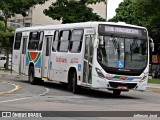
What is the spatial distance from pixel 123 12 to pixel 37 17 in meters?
35.0

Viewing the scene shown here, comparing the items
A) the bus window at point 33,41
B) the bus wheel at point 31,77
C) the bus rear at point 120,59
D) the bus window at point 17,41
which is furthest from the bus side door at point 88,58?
the bus window at point 17,41

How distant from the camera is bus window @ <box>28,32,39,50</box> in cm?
2625

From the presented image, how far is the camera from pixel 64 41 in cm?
2234

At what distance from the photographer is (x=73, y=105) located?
50.7 feet

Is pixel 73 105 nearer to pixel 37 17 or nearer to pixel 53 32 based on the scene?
pixel 53 32

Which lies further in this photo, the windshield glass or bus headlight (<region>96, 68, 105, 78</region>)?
the windshield glass

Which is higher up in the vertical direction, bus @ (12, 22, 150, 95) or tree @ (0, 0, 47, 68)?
tree @ (0, 0, 47, 68)

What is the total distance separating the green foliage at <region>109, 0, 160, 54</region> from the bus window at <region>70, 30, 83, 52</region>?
16414mm

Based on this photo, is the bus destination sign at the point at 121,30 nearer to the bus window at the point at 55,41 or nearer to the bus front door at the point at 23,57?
the bus window at the point at 55,41

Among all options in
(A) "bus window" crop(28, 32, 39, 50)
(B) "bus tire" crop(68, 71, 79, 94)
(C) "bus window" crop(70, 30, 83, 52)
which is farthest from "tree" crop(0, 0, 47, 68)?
(B) "bus tire" crop(68, 71, 79, 94)

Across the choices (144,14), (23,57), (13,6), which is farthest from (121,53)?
(13,6)

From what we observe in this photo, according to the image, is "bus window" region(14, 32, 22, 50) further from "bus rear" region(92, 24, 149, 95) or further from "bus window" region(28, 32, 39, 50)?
"bus rear" region(92, 24, 149, 95)

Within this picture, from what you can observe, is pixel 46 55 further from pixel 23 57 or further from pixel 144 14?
pixel 144 14

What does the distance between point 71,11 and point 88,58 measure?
25.0 meters
